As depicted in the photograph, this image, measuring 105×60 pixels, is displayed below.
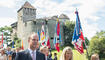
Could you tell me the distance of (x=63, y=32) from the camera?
5984 centimetres

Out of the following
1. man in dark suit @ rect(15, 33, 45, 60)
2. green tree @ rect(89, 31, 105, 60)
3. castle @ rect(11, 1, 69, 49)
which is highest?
castle @ rect(11, 1, 69, 49)

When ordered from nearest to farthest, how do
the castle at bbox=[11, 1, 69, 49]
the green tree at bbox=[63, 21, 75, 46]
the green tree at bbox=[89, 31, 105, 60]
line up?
the green tree at bbox=[89, 31, 105, 60] → the castle at bbox=[11, 1, 69, 49] → the green tree at bbox=[63, 21, 75, 46]

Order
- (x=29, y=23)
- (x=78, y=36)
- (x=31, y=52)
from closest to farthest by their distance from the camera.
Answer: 1. (x=31, y=52)
2. (x=78, y=36)
3. (x=29, y=23)

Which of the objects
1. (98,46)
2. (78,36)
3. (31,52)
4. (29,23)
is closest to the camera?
(31,52)

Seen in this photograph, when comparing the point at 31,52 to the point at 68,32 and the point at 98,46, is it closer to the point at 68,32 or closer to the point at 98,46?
the point at 98,46

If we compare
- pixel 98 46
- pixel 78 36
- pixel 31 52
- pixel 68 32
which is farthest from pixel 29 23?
pixel 31 52

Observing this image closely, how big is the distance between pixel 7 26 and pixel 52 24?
35.5 metres

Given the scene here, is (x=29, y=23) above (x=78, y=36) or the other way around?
above

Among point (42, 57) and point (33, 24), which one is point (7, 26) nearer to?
point (33, 24)

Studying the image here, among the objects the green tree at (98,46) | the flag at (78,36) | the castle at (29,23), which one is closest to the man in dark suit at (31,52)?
the flag at (78,36)

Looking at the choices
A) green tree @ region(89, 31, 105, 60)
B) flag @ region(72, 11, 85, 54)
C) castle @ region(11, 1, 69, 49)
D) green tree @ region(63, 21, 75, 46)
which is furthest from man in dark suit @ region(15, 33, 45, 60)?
green tree @ region(63, 21, 75, 46)

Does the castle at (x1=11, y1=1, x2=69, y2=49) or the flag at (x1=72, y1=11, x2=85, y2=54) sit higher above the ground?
the castle at (x1=11, y1=1, x2=69, y2=49)

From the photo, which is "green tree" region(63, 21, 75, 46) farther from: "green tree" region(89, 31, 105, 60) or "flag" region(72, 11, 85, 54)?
"flag" region(72, 11, 85, 54)

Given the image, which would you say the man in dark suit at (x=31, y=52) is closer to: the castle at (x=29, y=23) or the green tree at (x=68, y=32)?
the castle at (x=29, y=23)
